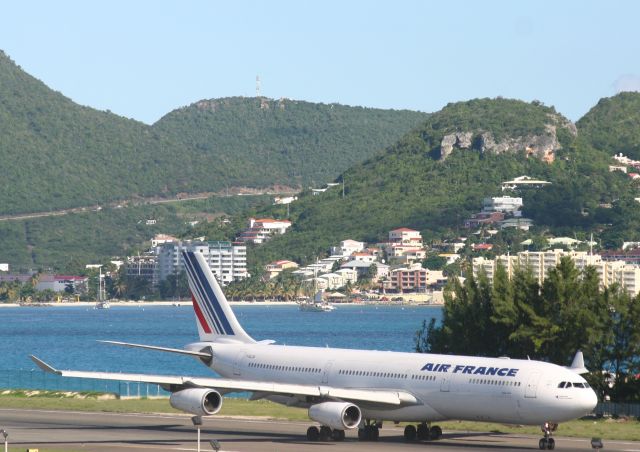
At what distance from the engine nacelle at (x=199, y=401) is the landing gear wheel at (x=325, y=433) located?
4.71 m

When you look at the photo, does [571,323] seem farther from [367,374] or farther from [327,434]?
[327,434]

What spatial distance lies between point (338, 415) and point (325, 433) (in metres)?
2.16

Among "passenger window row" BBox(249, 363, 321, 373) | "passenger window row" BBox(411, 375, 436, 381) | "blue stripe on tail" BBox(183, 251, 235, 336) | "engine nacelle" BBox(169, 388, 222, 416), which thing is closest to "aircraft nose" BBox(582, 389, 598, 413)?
"passenger window row" BBox(411, 375, 436, 381)

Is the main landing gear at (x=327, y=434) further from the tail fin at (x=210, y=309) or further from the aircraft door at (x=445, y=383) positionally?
the tail fin at (x=210, y=309)

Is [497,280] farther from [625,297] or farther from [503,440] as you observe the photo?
[503,440]

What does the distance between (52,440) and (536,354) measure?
2962 cm

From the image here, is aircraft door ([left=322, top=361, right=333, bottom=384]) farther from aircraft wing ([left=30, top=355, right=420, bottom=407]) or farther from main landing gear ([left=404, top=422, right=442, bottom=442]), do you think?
main landing gear ([left=404, top=422, right=442, bottom=442])

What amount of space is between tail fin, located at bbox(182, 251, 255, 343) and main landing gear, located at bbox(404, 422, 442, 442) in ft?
43.2

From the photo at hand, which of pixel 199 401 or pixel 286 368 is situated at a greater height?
pixel 286 368

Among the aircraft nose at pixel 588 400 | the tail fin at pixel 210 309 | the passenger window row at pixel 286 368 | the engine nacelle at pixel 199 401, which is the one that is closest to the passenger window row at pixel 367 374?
the passenger window row at pixel 286 368

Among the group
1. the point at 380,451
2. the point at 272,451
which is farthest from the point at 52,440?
the point at 380,451

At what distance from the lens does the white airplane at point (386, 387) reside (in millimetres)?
62062

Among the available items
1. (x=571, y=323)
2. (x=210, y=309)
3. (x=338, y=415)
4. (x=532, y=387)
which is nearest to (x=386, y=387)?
(x=338, y=415)

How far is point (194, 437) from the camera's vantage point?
231 ft
